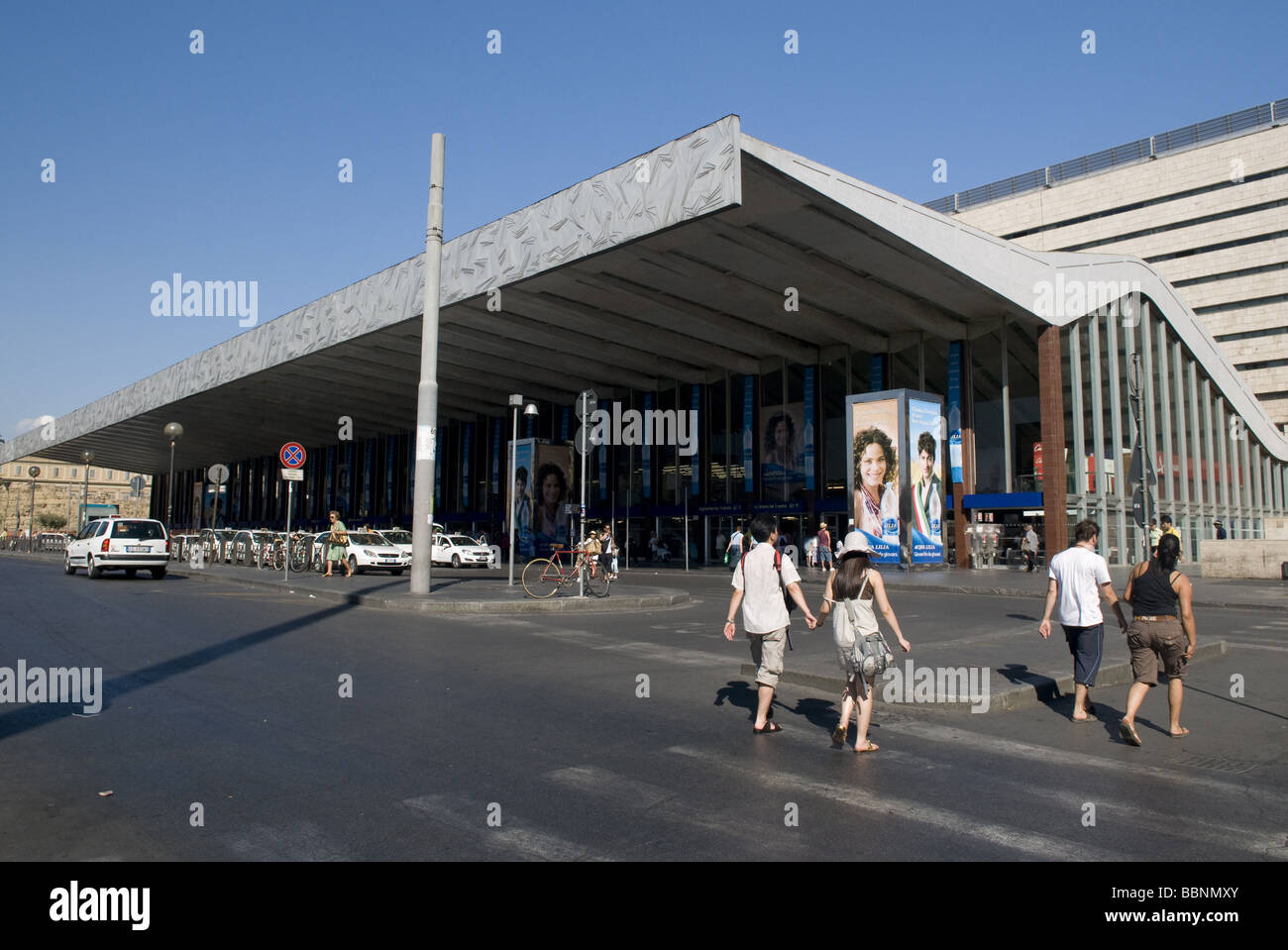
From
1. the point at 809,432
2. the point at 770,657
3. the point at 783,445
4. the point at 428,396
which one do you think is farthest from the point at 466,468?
the point at 770,657

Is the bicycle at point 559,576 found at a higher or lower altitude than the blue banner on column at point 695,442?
lower

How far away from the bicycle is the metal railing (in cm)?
7164

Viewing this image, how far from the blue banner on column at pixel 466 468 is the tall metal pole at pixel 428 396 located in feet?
128

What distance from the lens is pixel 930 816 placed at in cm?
472

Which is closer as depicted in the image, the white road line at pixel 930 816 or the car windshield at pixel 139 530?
the white road line at pixel 930 816

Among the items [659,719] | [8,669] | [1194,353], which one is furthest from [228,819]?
[1194,353]

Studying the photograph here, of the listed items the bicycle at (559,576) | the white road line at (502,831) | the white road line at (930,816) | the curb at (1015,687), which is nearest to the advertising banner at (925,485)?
the bicycle at (559,576)

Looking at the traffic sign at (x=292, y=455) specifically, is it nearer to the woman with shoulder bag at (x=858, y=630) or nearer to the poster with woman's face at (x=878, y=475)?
the woman with shoulder bag at (x=858, y=630)

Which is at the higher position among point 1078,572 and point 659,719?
point 1078,572

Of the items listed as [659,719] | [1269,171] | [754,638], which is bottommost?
[659,719]

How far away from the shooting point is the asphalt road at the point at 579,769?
427 cm

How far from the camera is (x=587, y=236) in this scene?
26.4m

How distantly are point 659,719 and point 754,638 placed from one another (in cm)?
102
